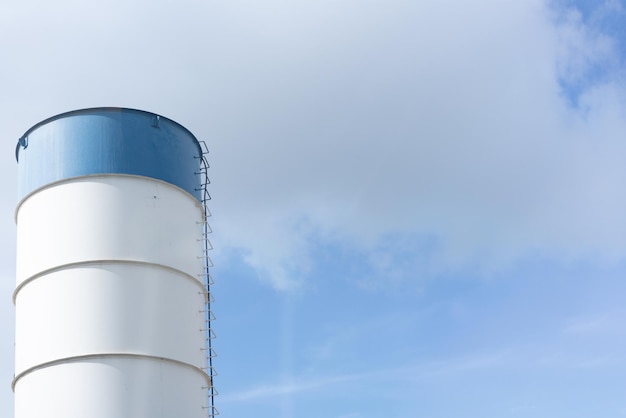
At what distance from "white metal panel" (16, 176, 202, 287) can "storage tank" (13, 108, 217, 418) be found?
0.02m

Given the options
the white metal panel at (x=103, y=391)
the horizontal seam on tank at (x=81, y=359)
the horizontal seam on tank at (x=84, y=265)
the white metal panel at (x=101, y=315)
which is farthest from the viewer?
the horizontal seam on tank at (x=84, y=265)

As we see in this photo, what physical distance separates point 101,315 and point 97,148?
3.86m

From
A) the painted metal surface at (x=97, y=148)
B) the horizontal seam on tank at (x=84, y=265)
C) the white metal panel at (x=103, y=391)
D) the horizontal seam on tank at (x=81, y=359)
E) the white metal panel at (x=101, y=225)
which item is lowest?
the white metal panel at (x=103, y=391)

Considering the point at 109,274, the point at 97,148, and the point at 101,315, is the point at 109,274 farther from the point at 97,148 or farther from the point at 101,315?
the point at 97,148

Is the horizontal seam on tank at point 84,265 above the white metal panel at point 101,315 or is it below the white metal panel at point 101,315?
above

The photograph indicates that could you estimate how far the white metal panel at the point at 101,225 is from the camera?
18500 millimetres

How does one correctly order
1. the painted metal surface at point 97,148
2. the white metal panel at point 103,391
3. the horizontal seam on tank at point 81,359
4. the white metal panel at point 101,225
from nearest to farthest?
the white metal panel at point 103,391 < the horizontal seam on tank at point 81,359 < the white metal panel at point 101,225 < the painted metal surface at point 97,148

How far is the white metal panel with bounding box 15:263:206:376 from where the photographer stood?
17875 millimetres

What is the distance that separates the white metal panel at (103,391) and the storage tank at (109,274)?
0.07 feet

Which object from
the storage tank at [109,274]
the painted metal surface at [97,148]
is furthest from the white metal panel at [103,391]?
the painted metal surface at [97,148]

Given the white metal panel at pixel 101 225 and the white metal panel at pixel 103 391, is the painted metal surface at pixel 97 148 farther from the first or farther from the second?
the white metal panel at pixel 103 391

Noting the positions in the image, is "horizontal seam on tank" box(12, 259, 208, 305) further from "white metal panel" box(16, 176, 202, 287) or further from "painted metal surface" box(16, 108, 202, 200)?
"painted metal surface" box(16, 108, 202, 200)

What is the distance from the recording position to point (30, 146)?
20.1m

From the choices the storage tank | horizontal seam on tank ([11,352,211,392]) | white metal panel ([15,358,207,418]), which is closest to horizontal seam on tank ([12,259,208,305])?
the storage tank
